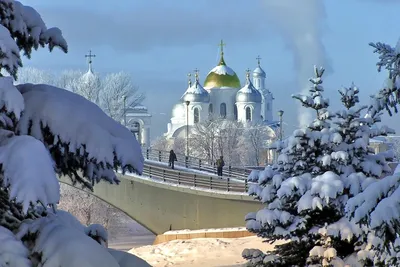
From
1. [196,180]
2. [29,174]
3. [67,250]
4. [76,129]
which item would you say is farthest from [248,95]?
[29,174]

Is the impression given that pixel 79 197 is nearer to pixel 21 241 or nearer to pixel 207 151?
pixel 207 151

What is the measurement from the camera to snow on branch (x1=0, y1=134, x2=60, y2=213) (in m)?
→ 3.91

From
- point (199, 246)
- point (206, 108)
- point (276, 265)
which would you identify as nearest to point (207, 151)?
point (206, 108)

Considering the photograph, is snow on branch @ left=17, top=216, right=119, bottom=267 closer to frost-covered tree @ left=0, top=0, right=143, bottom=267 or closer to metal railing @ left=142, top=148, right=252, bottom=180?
frost-covered tree @ left=0, top=0, right=143, bottom=267

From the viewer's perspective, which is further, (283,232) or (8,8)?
(283,232)

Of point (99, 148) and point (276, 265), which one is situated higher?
point (99, 148)

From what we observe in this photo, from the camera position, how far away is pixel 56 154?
16.1 feet

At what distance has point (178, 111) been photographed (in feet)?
384

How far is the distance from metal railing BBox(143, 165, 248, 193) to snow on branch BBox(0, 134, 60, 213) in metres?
31.8

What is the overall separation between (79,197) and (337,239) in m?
40.1

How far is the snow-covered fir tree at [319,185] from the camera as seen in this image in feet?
40.8

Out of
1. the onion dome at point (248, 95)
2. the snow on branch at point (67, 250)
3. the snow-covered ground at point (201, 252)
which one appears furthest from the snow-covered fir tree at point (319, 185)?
the onion dome at point (248, 95)

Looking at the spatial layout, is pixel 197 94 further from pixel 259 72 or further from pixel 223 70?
pixel 259 72

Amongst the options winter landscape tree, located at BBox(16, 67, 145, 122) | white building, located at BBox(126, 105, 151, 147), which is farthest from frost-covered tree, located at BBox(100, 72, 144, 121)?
white building, located at BBox(126, 105, 151, 147)
